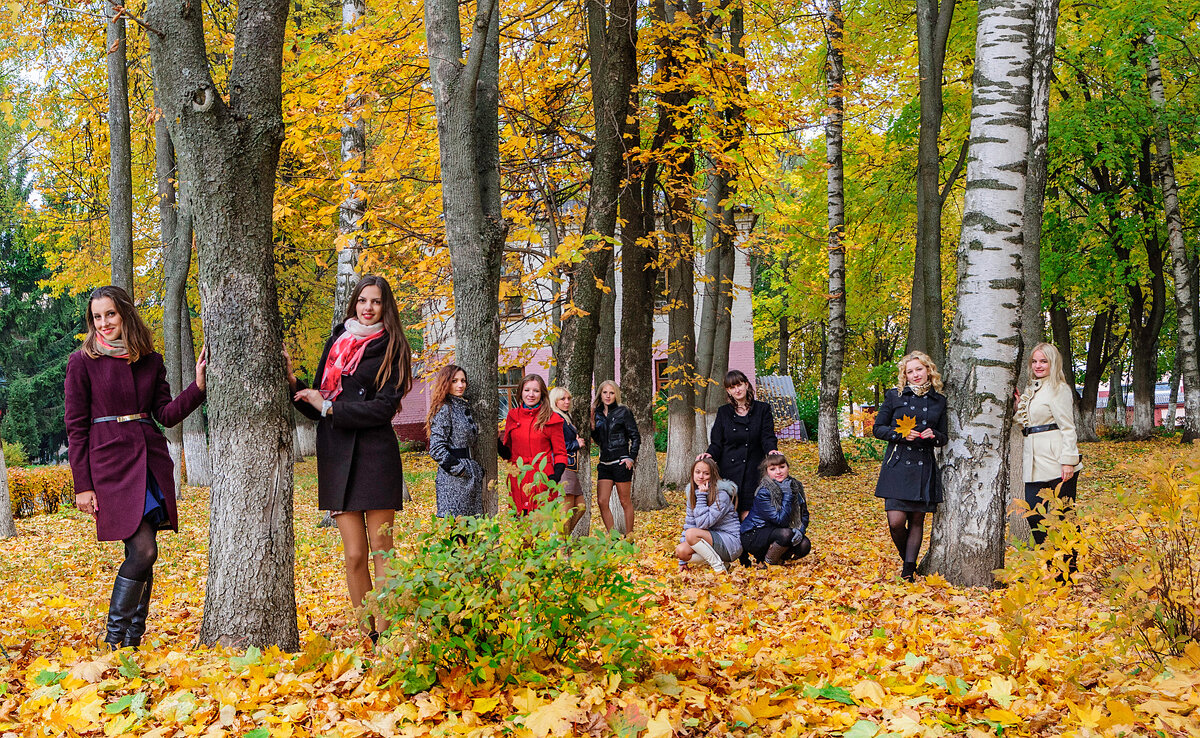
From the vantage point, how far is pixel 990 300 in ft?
19.4

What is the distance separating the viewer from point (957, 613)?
17.3ft

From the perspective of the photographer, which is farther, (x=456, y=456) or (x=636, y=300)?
(x=636, y=300)

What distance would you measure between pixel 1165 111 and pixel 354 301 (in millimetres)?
18174

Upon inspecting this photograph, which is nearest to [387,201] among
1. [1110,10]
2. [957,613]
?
[957,613]

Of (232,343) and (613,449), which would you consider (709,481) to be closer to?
(613,449)

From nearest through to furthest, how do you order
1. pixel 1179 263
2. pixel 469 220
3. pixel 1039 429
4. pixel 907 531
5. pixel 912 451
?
pixel 469 220 → pixel 912 451 → pixel 907 531 → pixel 1039 429 → pixel 1179 263

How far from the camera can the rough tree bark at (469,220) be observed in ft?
19.4

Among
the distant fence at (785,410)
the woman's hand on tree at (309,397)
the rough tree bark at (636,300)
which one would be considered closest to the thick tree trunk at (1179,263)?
the distant fence at (785,410)

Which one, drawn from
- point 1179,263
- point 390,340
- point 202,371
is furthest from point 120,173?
point 1179,263

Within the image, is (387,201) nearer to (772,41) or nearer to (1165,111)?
(772,41)

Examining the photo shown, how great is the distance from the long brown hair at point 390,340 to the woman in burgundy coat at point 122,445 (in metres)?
0.85

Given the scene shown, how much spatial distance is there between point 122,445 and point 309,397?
922 millimetres

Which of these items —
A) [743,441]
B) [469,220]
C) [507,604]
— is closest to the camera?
[507,604]

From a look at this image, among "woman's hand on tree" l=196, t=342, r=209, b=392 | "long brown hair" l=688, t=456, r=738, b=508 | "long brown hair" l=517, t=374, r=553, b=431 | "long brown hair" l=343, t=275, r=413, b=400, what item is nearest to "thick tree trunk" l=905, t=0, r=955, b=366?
"long brown hair" l=688, t=456, r=738, b=508
